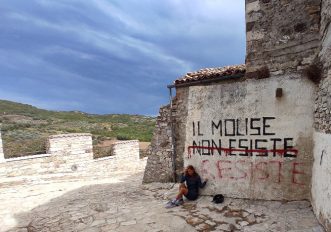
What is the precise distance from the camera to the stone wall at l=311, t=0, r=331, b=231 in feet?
16.2

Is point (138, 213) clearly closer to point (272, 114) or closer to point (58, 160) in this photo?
point (272, 114)

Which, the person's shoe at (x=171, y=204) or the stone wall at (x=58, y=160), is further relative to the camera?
the stone wall at (x=58, y=160)

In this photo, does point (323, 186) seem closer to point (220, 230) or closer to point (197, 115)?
point (220, 230)

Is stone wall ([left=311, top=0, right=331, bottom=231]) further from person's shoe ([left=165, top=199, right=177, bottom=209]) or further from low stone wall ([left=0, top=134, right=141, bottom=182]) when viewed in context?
low stone wall ([left=0, top=134, right=141, bottom=182])

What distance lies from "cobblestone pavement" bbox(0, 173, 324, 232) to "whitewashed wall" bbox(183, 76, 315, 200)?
1.47ft

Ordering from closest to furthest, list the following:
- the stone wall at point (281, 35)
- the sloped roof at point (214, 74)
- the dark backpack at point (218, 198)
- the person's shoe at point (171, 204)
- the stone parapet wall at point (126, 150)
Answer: the stone wall at point (281, 35), the dark backpack at point (218, 198), the person's shoe at point (171, 204), the sloped roof at point (214, 74), the stone parapet wall at point (126, 150)

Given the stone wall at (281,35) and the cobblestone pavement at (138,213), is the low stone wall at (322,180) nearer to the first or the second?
the cobblestone pavement at (138,213)

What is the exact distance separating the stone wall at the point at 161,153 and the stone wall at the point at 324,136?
517 cm

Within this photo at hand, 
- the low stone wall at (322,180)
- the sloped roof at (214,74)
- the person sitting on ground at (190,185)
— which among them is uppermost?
the sloped roof at (214,74)

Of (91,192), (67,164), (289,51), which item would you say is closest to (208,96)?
(289,51)

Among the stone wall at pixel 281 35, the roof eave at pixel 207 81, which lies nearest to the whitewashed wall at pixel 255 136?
the stone wall at pixel 281 35

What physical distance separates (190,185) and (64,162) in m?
8.06

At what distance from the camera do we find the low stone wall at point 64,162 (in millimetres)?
12734

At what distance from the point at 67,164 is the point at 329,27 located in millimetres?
12240
